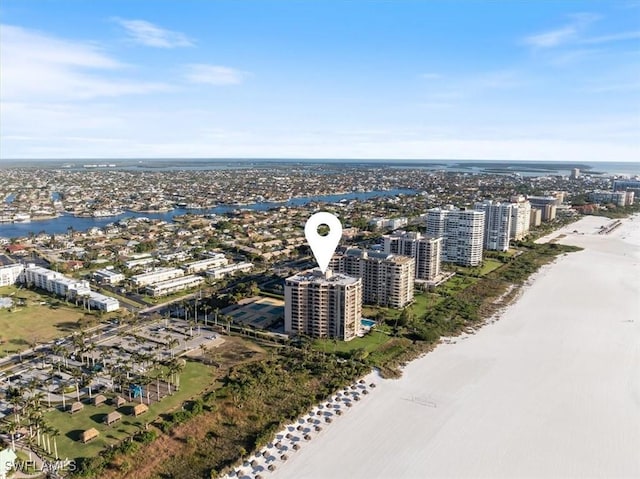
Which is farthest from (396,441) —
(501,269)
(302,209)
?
(302,209)

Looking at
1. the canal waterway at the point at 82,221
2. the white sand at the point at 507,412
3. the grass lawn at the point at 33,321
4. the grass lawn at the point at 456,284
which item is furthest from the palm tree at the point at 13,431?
the canal waterway at the point at 82,221

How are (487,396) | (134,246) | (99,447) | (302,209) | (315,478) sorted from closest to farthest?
(315,478), (99,447), (487,396), (134,246), (302,209)

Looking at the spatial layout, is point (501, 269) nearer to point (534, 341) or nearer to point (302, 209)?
point (534, 341)

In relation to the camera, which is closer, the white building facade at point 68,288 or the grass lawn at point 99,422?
the grass lawn at point 99,422

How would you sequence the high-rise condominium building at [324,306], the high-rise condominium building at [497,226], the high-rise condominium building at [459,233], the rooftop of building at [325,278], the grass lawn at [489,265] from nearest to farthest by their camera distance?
the high-rise condominium building at [324,306]
the rooftop of building at [325,278]
the grass lawn at [489,265]
the high-rise condominium building at [459,233]
the high-rise condominium building at [497,226]

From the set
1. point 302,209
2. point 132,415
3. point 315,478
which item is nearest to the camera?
point 315,478

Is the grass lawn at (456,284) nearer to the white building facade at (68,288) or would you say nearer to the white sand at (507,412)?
the white sand at (507,412)

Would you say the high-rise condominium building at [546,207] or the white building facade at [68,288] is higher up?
the high-rise condominium building at [546,207]
